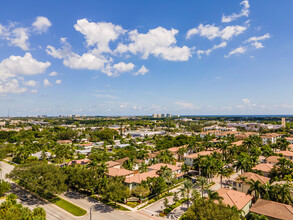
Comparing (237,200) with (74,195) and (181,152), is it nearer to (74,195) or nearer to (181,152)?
(74,195)

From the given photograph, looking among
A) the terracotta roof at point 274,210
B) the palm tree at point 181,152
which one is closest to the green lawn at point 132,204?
the terracotta roof at point 274,210

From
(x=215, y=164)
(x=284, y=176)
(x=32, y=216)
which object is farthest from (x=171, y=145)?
(x=32, y=216)

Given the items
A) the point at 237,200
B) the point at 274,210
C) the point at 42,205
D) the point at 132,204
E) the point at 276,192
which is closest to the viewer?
the point at 274,210

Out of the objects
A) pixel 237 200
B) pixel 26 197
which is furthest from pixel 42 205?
pixel 237 200

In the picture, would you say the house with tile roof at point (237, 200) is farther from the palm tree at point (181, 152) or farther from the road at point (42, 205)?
the palm tree at point (181, 152)

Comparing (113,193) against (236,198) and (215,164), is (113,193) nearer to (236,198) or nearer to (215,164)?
(236,198)
